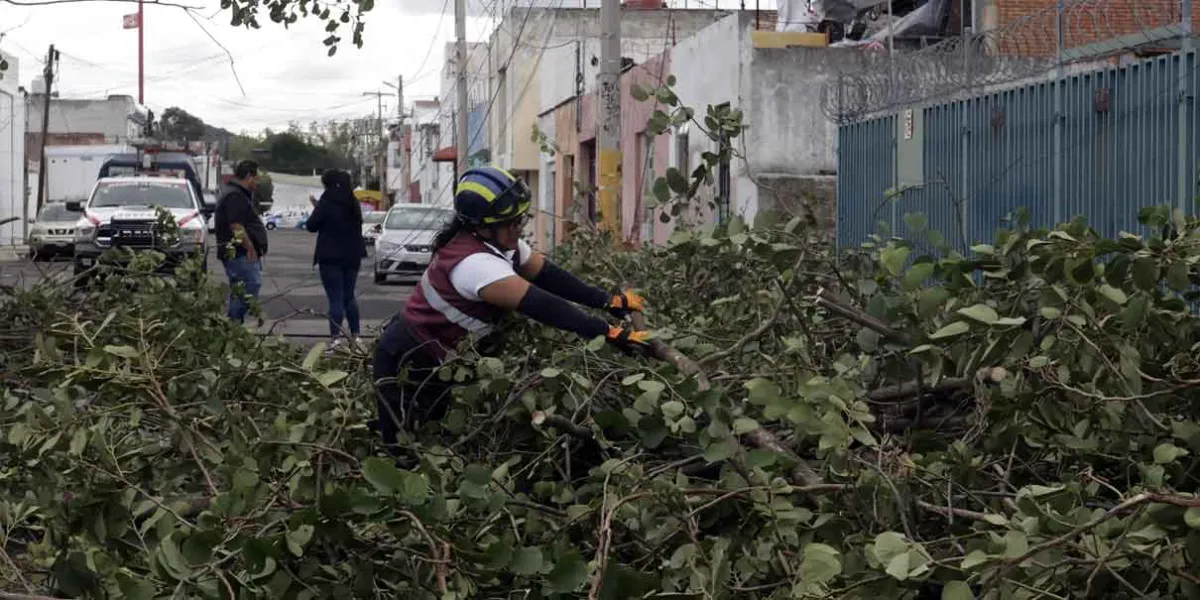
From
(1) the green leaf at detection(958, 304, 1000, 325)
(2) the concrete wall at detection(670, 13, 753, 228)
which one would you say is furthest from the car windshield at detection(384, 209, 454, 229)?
(1) the green leaf at detection(958, 304, 1000, 325)

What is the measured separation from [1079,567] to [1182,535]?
208 millimetres

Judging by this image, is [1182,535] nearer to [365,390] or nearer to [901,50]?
[365,390]

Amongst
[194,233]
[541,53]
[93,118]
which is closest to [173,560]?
[194,233]

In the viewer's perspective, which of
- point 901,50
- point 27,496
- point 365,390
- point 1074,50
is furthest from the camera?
point 901,50

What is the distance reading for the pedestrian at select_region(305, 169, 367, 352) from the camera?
13.0 m

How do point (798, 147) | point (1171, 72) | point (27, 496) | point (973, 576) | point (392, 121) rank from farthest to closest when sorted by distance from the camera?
point (392, 121)
point (798, 147)
point (1171, 72)
point (27, 496)
point (973, 576)

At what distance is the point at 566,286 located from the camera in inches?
225

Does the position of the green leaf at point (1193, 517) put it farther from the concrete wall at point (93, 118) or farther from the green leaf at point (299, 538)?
the concrete wall at point (93, 118)

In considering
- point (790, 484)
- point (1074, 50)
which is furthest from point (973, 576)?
point (1074, 50)

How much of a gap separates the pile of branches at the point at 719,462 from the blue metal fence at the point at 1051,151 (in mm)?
3512

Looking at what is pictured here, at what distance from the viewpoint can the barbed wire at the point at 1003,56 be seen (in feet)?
37.1

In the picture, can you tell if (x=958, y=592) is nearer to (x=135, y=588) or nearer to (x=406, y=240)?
(x=135, y=588)

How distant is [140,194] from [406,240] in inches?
178

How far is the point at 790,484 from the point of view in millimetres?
3889
